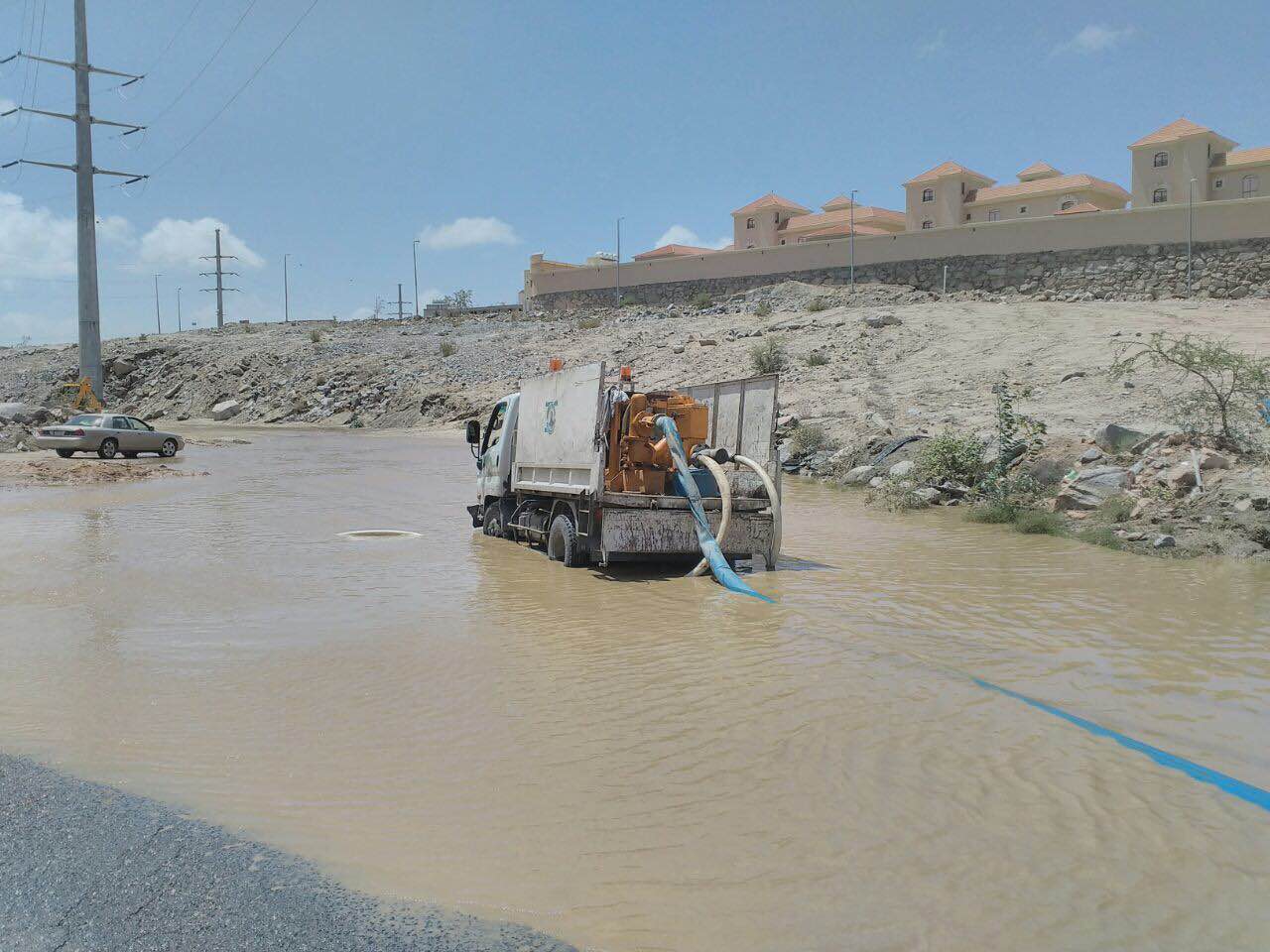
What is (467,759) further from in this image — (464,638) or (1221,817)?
(1221,817)

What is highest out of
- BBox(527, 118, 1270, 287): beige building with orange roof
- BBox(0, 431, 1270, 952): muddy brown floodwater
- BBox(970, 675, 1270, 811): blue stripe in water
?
BBox(527, 118, 1270, 287): beige building with orange roof

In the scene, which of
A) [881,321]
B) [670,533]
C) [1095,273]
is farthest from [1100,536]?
[1095,273]

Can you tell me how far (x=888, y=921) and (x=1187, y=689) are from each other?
13.2ft

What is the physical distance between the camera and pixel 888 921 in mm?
3598

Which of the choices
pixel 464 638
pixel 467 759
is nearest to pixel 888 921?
pixel 467 759

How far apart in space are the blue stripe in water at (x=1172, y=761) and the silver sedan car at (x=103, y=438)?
28.3m

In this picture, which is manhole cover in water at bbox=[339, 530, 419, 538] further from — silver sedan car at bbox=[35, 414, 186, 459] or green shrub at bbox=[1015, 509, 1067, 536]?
silver sedan car at bbox=[35, 414, 186, 459]

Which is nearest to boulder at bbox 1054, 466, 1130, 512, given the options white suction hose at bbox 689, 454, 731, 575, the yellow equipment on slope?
white suction hose at bbox 689, 454, 731, 575

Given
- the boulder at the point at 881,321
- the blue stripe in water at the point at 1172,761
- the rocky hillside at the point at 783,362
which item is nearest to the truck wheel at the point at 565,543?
the blue stripe in water at the point at 1172,761

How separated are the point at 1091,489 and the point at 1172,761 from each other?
10188 mm

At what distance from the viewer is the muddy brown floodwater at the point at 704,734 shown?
380 cm

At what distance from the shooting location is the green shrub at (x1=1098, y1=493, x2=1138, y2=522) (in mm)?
13633

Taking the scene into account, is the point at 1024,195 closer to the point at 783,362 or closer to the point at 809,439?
the point at 783,362

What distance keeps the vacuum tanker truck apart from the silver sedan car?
21.1 metres
